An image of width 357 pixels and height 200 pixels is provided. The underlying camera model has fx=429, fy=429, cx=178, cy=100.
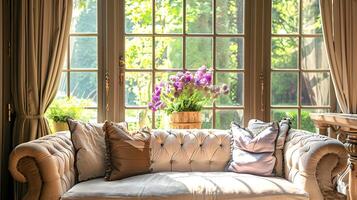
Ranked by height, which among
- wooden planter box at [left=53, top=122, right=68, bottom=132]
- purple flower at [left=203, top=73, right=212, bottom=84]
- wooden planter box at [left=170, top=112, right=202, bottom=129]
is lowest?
wooden planter box at [left=53, top=122, right=68, bottom=132]

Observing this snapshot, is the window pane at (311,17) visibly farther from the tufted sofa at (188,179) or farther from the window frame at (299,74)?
the tufted sofa at (188,179)

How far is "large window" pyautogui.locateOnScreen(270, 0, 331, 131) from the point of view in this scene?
4.21 metres

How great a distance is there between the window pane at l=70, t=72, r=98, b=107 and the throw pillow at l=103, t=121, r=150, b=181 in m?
0.88

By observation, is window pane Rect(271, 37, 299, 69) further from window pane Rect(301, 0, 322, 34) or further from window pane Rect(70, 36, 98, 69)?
window pane Rect(70, 36, 98, 69)

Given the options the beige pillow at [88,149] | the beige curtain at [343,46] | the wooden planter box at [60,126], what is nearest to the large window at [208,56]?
the beige curtain at [343,46]

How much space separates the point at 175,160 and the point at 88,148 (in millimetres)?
714

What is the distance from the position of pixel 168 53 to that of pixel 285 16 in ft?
3.96

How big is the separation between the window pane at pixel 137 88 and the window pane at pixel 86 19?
0.57 m

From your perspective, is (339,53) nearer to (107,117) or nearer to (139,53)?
(139,53)

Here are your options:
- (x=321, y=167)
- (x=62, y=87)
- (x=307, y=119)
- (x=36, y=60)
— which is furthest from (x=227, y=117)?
(x=36, y=60)

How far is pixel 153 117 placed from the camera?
4.19 metres

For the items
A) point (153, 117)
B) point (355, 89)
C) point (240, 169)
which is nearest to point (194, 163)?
point (240, 169)

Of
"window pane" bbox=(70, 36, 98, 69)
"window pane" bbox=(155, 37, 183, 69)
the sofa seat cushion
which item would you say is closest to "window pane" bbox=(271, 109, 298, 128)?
"window pane" bbox=(155, 37, 183, 69)

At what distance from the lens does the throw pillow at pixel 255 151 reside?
10.9 feet
